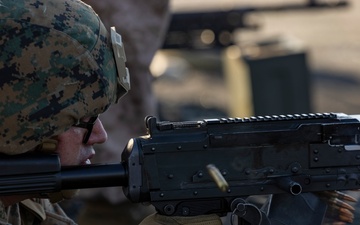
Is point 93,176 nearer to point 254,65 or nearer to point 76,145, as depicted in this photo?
point 76,145

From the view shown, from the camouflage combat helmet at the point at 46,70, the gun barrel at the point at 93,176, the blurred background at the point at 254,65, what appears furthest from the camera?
the blurred background at the point at 254,65

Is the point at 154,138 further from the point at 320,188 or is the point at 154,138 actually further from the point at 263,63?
the point at 263,63

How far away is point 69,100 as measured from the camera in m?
3.09

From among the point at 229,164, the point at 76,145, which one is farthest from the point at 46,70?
the point at 229,164

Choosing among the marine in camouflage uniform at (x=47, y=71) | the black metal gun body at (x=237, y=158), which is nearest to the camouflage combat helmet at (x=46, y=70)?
the marine in camouflage uniform at (x=47, y=71)

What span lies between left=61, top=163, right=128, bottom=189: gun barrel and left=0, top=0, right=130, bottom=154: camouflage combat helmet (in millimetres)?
144

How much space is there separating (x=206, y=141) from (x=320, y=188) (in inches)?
17.6

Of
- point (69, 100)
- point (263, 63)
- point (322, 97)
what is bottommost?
point (322, 97)

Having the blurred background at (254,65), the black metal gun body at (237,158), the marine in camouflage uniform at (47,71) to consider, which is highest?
the marine in camouflage uniform at (47,71)

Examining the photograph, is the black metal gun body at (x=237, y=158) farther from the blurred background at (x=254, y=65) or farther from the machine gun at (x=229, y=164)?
the blurred background at (x=254, y=65)

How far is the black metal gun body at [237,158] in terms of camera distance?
10.6 feet

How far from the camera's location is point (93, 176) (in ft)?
10.4

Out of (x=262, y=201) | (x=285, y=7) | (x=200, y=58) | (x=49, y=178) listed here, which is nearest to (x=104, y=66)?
(x=49, y=178)

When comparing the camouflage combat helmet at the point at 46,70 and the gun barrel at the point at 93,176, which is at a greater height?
the camouflage combat helmet at the point at 46,70
